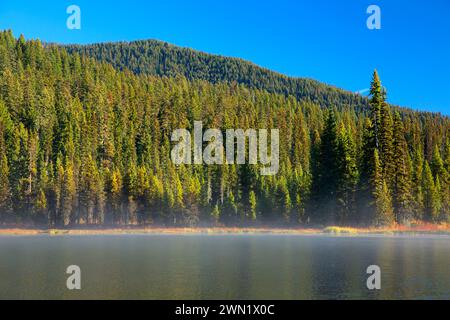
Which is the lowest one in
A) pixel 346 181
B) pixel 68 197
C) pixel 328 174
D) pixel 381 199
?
pixel 381 199

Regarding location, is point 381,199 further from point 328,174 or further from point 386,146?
point 328,174

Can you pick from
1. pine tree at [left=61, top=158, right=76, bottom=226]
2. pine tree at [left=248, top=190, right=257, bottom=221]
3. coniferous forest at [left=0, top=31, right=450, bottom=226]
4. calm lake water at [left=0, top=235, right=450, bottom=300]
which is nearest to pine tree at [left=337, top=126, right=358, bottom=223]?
coniferous forest at [left=0, top=31, right=450, bottom=226]

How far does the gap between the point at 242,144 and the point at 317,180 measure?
4751 centimetres

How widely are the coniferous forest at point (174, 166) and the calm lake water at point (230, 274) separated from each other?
4123cm

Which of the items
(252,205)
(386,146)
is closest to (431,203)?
(386,146)

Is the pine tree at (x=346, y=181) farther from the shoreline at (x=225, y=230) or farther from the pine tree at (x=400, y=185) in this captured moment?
the pine tree at (x=400, y=185)

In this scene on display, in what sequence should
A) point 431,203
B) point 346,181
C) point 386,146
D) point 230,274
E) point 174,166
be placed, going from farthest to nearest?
point 174,166, point 431,203, point 346,181, point 386,146, point 230,274

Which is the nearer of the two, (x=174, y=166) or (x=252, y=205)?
(x=252, y=205)

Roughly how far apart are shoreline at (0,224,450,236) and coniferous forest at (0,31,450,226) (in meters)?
2.55

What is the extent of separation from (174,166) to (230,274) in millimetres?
105429

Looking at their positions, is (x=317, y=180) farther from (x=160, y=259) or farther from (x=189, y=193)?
(x=160, y=259)

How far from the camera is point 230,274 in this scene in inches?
1500

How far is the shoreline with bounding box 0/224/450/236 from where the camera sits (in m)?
88.9

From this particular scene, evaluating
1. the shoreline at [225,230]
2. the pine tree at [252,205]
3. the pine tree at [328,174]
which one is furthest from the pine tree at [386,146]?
the pine tree at [252,205]
